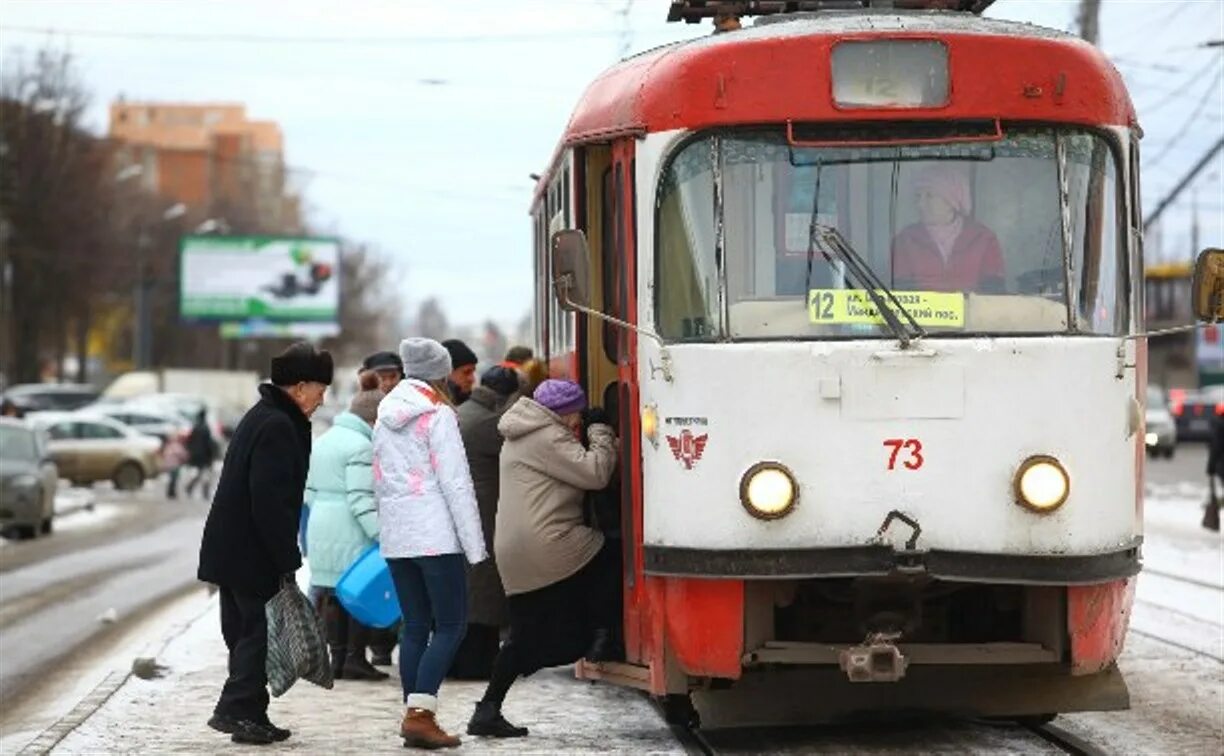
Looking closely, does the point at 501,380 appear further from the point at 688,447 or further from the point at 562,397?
the point at 688,447

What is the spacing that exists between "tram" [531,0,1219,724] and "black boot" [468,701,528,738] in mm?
789

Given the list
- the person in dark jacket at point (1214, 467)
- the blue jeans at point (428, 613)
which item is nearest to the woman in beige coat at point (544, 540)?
the blue jeans at point (428, 613)

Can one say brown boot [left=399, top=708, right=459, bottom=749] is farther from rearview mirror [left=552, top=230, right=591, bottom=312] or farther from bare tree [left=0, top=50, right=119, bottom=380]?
bare tree [left=0, top=50, right=119, bottom=380]

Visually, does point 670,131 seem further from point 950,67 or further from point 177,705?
point 177,705

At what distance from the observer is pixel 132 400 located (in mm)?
60094

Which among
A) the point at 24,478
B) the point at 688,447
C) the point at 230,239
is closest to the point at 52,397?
the point at 230,239

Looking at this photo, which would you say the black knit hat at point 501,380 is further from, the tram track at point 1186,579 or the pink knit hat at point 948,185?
the tram track at point 1186,579

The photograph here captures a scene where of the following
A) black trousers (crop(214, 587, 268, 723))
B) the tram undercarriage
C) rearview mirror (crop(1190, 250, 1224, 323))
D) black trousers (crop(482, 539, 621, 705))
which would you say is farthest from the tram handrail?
rearview mirror (crop(1190, 250, 1224, 323))

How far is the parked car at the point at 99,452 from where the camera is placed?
45.8m

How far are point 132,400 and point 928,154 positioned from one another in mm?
51518

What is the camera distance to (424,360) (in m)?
10.9

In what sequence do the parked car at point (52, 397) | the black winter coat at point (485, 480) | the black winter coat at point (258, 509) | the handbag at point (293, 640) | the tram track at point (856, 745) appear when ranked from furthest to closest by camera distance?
the parked car at point (52, 397), the black winter coat at point (485, 480), the handbag at point (293, 640), the tram track at point (856, 745), the black winter coat at point (258, 509)

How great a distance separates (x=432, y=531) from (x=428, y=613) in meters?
0.54

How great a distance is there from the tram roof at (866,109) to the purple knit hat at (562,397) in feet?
3.83
